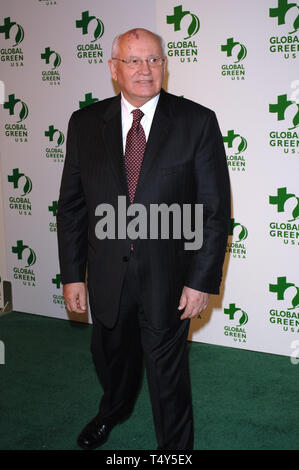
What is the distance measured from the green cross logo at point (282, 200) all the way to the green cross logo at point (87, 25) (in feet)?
4.87

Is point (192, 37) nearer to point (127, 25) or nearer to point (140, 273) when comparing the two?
point (127, 25)

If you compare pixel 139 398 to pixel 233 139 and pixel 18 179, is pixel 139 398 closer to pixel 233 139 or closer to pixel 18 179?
pixel 233 139

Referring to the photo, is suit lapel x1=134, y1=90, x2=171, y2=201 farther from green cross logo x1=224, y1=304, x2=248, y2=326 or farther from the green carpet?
green cross logo x1=224, y1=304, x2=248, y2=326

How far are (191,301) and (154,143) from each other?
60cm

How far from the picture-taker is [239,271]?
11.0 feet

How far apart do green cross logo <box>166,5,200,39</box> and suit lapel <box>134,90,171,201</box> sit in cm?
137

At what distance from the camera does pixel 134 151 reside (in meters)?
2.02

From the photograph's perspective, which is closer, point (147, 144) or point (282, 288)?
point (147, 144)

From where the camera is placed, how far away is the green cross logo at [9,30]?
12.2 ft

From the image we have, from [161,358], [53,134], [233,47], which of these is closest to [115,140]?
[161,358]

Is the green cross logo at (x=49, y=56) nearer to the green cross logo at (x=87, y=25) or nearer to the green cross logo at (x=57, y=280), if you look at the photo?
Result: the green cross logo at (x=87, y=25)

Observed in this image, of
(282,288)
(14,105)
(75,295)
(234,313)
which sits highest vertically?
(14,105)

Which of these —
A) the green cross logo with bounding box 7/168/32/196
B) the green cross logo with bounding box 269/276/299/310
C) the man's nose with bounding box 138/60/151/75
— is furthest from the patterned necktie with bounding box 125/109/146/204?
the green cross logo with bounding box 7/168/32/196

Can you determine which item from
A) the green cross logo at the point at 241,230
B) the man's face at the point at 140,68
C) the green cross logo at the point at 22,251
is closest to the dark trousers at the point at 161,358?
the man's face at the point at 140,68
